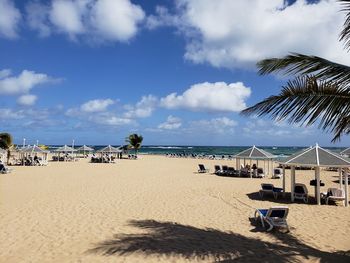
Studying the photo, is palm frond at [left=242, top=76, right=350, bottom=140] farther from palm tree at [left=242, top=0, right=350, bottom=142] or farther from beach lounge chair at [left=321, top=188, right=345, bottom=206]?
beach lounge chair at [left=321, top=188, right=345, bottom=206]

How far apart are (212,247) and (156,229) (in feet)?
5.96

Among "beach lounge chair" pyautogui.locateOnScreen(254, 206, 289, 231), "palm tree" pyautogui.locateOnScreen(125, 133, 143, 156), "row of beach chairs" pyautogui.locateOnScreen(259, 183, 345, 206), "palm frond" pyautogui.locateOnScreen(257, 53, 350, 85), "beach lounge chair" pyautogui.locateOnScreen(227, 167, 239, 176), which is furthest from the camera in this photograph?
"palm tree" pyautogui.locateOnScreen(125, 133, 143, 156)

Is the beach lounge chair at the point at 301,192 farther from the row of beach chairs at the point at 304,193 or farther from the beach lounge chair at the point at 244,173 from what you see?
the beach lounge chair at the point at 244,173

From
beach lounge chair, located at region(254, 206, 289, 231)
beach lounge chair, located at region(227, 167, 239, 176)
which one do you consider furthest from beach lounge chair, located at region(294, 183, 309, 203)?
beach lounge chair, located at region(227, 167, 239, 176)

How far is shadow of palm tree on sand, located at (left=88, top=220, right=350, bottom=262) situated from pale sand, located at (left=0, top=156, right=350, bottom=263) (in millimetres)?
19

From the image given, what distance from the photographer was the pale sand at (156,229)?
6571mm

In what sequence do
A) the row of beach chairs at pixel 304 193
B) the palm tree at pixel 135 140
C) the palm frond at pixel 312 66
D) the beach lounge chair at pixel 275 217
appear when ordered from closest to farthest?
the palm frond at pixel 312 66 < the beach lounge chair at pixel 275 217 < the row of beach chairs at pixel 304 193 < the palm tree at pixel 135 140

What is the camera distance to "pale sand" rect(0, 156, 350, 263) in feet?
21.6

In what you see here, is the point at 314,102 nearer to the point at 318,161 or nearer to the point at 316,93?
the point at 316,93

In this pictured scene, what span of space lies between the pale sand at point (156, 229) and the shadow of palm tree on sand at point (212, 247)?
0.06 ft

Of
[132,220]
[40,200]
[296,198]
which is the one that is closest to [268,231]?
[132,220]

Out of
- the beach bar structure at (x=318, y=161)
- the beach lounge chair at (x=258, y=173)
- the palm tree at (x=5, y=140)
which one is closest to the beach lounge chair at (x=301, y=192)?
the beach bar structure at (x=318, y=161)

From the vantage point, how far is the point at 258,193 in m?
14.6

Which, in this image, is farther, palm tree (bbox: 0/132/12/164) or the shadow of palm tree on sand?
palm tree (bbox: 0/132/12/164)
